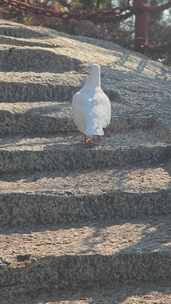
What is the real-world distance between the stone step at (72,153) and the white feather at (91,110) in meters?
0.15

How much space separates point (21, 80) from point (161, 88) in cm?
118

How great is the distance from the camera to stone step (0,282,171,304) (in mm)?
2840

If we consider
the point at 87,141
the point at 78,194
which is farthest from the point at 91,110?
the point at 78,194

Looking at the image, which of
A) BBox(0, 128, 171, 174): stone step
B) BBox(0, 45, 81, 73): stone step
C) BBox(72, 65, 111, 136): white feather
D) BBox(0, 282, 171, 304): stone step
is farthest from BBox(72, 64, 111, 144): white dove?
BBox(0, 45, 81, 73): stone step

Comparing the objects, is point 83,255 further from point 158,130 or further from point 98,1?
point 98,1

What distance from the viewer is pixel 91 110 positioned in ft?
12.1

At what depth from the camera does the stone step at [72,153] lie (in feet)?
12.0

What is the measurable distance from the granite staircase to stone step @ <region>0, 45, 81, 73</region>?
1 centimetres

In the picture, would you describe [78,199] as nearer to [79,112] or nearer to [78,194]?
[78,194]

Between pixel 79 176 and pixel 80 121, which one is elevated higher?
pixel 80 121

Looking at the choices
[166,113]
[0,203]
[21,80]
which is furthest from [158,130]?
[0,203]

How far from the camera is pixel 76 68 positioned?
17.1 feet

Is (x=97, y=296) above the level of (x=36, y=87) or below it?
below

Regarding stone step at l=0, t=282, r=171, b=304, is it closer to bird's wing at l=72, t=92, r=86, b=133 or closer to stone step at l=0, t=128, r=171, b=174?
stone step at l=0, t=128, r=171, b=174
